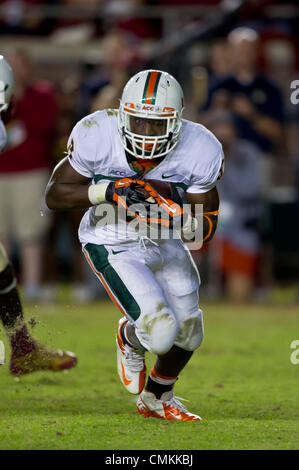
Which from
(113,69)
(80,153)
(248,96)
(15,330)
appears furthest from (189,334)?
(248,96)

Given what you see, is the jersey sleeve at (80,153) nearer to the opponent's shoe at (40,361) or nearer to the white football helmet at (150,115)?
the white football helmet at (150,115)

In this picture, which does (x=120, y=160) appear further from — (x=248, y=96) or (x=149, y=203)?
(x=248, y=96)

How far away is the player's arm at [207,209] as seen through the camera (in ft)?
14.9

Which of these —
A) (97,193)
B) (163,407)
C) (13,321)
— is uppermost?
(97,193)

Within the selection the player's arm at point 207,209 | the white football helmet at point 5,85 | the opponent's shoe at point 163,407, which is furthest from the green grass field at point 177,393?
the white football helmet at point 5,85

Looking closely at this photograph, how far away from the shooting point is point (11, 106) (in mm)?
5391

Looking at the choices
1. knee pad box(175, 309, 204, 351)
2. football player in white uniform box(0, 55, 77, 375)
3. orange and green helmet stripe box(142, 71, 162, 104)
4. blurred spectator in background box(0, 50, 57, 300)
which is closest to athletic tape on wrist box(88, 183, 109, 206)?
orange and green helmet stripe box(142, 71, 162, 104)

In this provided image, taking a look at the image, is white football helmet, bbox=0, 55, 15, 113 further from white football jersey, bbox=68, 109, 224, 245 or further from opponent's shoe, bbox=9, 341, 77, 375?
opponent's shoe, bbox=9, 341, 77, 375

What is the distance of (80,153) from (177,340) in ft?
3.37

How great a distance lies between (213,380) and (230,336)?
65.0 inches

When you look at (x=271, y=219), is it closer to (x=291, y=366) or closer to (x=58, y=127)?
(x=58, y=127)

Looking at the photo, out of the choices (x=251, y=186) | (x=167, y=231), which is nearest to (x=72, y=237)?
(x=251, y=186)

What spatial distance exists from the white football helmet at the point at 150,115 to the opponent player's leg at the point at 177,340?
1.77 ft

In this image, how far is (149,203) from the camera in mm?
4406
